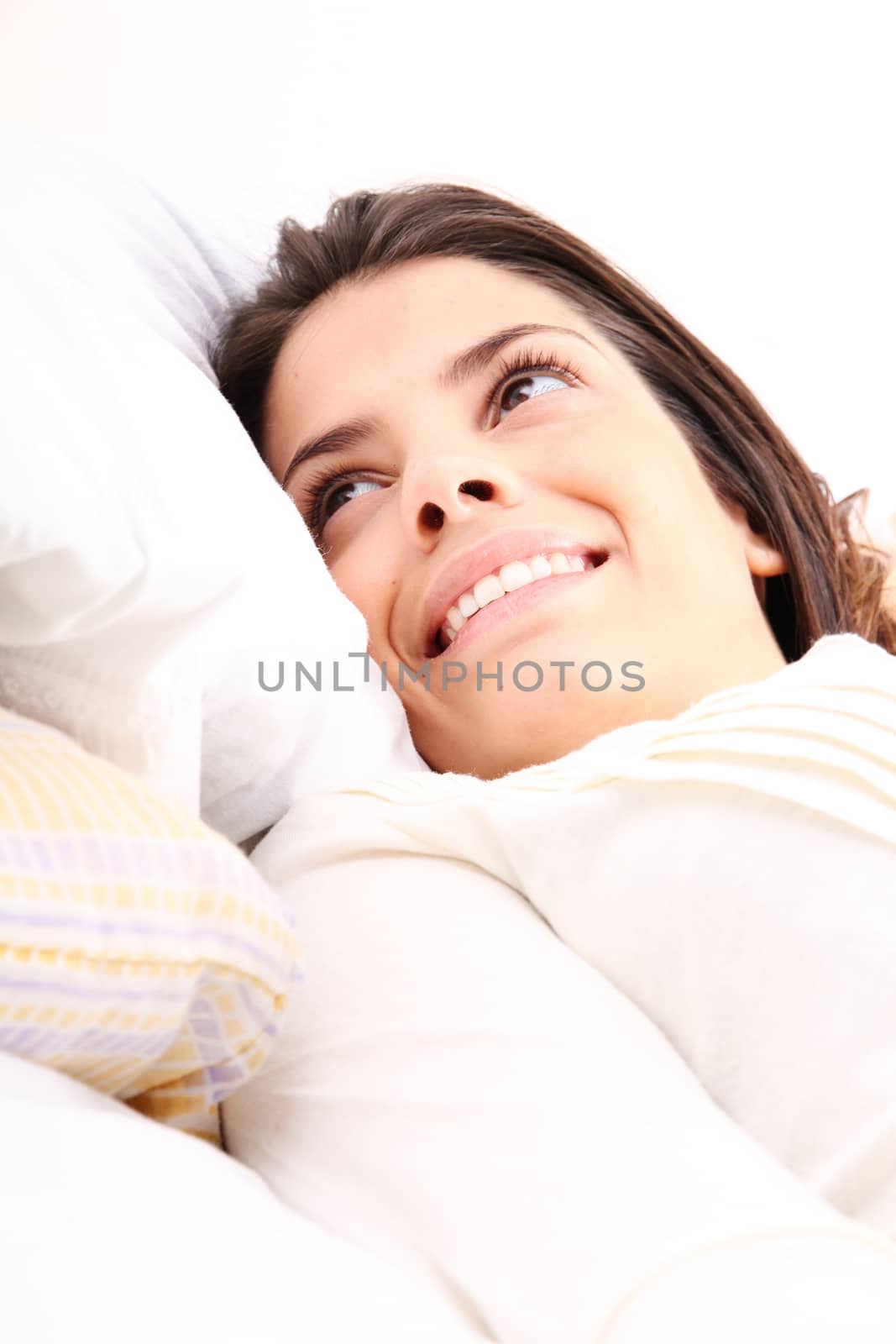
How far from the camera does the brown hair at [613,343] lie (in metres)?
1.27

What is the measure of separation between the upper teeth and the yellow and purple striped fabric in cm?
45

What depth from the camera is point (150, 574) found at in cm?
54

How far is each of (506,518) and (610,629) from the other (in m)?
0.13

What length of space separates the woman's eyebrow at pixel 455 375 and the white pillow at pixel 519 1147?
1.63 feet

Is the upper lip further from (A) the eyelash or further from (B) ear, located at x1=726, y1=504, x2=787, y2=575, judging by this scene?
Result: (B) ear, located at x1=726, y1=504, x2=787, y2=575

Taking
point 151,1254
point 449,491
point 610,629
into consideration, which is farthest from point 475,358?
point 151,1254

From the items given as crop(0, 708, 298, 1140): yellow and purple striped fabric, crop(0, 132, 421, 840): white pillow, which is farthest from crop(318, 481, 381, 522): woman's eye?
crop(0, 708, 298, 1140): yellow and purple striped fabric

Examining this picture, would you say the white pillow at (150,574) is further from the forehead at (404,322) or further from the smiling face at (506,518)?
the forehead at (404,322)

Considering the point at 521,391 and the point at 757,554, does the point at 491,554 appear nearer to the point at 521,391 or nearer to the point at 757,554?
the point at 521,391

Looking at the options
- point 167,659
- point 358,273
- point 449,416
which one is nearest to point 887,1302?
point 167,659

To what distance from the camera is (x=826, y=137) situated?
7.27ft

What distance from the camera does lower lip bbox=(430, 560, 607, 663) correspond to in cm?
99

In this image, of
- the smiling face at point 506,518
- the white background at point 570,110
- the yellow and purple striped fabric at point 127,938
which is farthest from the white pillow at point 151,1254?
the white background at point 570,110

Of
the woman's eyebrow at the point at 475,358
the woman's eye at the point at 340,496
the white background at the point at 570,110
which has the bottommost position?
the woman's eye at the point at 340,496
